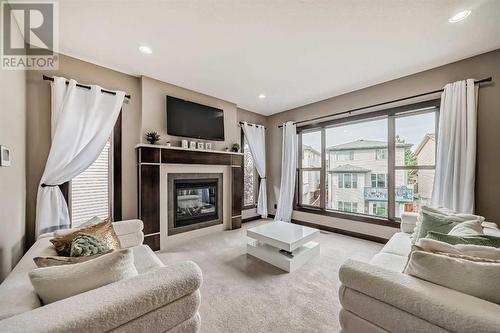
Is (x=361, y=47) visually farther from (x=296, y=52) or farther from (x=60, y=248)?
(x=60, y=248)

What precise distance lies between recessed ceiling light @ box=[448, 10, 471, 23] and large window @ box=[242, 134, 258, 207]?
138 inches

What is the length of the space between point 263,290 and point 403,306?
132 centimetres

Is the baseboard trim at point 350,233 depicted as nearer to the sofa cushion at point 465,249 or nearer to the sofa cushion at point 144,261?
the sofa cushion at point 465,249

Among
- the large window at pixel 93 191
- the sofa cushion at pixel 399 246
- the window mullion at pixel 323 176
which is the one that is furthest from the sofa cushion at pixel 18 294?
the window mullion at pixel 323 176

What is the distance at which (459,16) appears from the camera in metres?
1.78

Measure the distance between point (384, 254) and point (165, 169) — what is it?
302cm

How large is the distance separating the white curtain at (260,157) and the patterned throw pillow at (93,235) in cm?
326

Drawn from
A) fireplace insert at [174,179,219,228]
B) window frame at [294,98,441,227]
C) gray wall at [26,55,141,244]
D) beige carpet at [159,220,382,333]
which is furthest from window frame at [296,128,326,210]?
gray wall at [26,55,141,244]

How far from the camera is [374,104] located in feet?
10.7

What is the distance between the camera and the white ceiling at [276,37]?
1.70 m

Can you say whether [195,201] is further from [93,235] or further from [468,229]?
[468,229]

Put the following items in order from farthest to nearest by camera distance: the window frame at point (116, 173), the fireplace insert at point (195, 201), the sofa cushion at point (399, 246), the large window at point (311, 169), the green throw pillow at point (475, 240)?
the large window at point (311, 169)
the fireplace insert at point (195, 201)
the window frame at point (116, 173)
the sofa cushion at point (399, 246)
the green throw pillow at point (475, 240)

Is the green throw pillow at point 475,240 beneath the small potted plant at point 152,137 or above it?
beneath

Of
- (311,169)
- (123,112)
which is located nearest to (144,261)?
(123,112)
